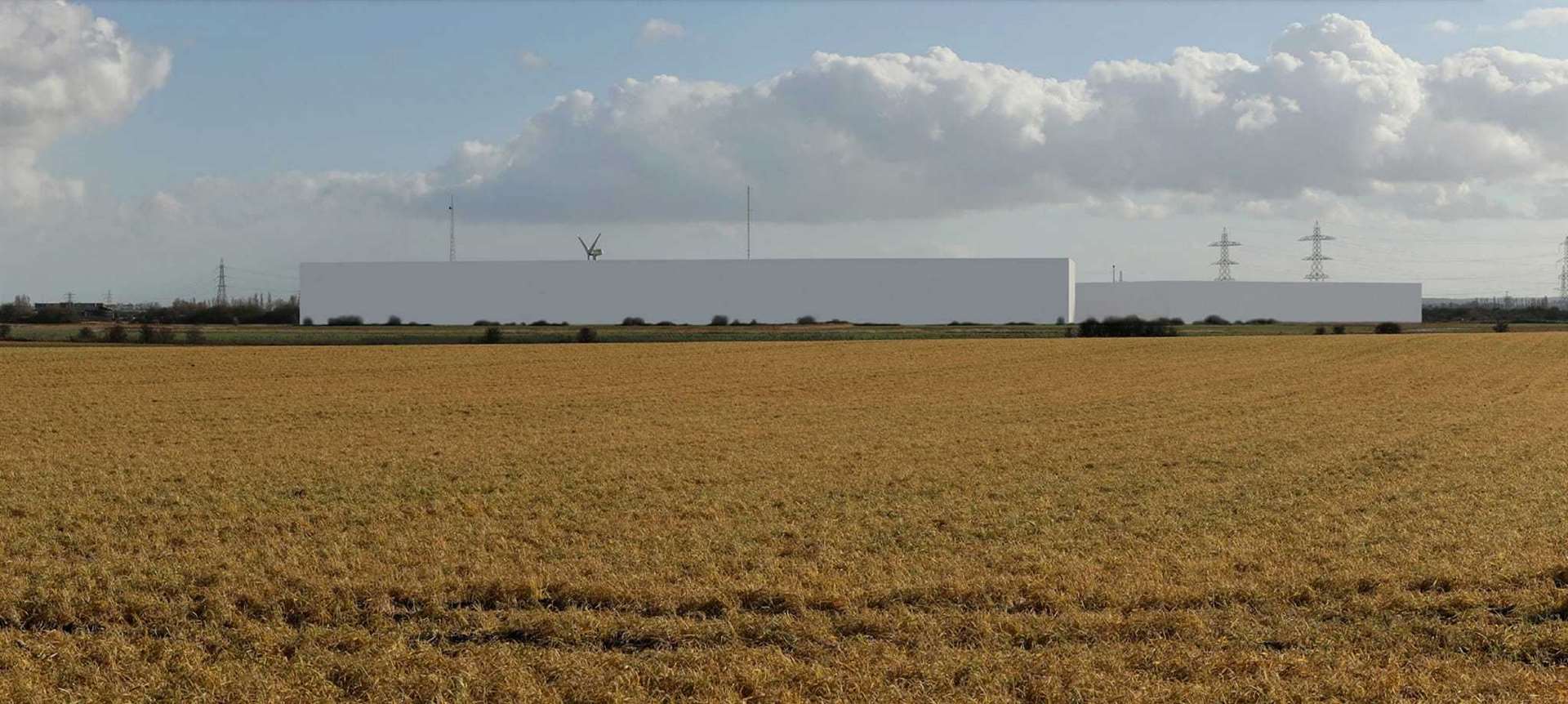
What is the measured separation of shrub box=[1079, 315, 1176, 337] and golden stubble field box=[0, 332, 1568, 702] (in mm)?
41135

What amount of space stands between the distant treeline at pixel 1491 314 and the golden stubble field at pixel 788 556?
79.0m

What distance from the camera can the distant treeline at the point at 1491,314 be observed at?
90875 mm

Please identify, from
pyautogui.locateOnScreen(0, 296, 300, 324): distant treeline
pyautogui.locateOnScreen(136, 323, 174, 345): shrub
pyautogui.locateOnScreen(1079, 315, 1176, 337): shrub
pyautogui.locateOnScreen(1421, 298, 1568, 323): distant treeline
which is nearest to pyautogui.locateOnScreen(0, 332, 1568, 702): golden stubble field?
pyautogui.locateOnScreen(136, 323, 174, 345): shrub

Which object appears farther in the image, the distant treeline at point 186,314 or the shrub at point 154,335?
the distant treeline at point 186,314

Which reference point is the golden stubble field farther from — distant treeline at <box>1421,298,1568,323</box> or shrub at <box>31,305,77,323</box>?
distant treeline at <box>1421,298,1568,323</box>

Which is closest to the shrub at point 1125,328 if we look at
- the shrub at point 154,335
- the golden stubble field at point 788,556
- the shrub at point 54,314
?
the golden stubble field at point 788,556

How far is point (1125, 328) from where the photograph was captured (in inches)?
2557

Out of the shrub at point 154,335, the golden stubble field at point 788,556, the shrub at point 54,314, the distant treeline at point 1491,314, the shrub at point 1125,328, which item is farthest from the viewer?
the distant treeline at point 1491,314

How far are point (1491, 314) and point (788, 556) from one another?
105 meters

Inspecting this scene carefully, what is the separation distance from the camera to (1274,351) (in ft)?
163

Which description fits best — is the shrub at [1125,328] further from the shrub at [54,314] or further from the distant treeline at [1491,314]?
the shrub at [54,314]

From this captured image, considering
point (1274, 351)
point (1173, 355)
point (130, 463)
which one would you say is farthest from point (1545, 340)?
point (130, 463)

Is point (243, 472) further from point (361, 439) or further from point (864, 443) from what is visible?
point (864, 443)

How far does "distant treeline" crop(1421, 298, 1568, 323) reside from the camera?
90875mm
